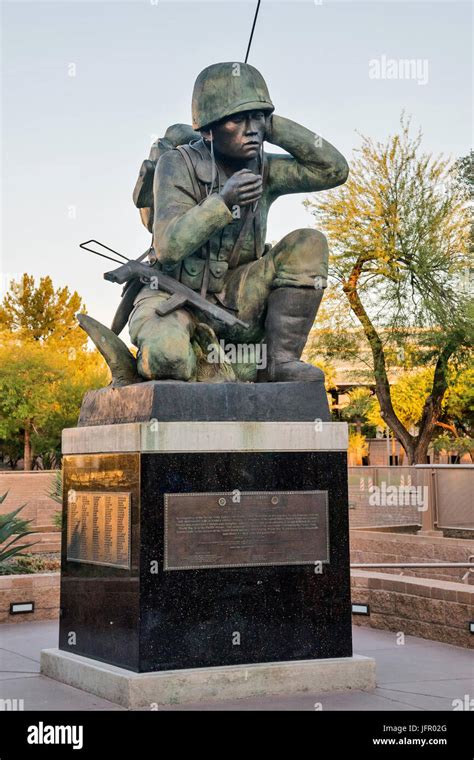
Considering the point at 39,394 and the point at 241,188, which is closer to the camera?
the point at 241,188

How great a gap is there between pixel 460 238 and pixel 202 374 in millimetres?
27915

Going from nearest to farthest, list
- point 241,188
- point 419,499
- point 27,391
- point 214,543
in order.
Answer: point 214,543
point 241,188
point 419,499
point 27,391

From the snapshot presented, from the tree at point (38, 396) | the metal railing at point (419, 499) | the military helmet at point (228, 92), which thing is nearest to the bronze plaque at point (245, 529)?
the military helmet at point (228, 92)

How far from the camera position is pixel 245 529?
602 centimetres

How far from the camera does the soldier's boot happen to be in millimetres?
6762

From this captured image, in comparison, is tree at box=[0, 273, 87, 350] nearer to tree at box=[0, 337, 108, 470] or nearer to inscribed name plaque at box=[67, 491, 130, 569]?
tree at box=[0, 337, 108, 470]

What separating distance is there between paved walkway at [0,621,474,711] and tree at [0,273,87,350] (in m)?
63.0

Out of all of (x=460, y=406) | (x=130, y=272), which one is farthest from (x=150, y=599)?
(x=460, y=406)

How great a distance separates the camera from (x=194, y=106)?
6656 mm

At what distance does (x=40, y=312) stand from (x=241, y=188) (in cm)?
6733

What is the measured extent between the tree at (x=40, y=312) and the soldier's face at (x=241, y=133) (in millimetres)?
64005

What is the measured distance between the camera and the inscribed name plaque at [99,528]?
6020mm

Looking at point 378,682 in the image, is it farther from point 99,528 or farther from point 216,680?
point 99,528

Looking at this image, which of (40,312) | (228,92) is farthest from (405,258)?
(40,312)
